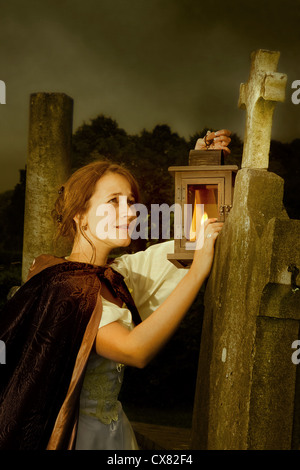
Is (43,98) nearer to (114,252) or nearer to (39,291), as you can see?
(39,291)

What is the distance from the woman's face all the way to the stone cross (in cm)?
86

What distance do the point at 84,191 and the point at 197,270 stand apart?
68 centimetres

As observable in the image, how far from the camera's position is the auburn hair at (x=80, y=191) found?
2.53m

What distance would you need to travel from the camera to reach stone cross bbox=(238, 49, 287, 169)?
279 centimetres

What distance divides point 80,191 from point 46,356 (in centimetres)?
79

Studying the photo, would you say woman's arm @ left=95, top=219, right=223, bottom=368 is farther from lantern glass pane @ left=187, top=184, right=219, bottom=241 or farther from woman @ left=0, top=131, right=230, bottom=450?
lantern glass pane @ left=187, top=184, right=219, bottom=241

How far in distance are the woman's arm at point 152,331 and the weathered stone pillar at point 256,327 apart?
12cm

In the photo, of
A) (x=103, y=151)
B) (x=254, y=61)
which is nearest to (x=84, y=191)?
(x=254, y=61)

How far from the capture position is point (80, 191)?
253 cm

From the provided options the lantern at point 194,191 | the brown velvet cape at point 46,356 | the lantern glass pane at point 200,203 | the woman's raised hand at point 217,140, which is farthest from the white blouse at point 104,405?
the woman's raised hand at point 217,140

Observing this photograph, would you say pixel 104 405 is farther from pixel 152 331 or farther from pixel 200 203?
pixel 200 203

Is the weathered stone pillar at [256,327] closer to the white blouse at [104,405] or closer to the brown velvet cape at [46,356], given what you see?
the white blouse at [104,405]

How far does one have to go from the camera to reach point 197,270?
225 centimetres

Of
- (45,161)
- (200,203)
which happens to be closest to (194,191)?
(200,203)
